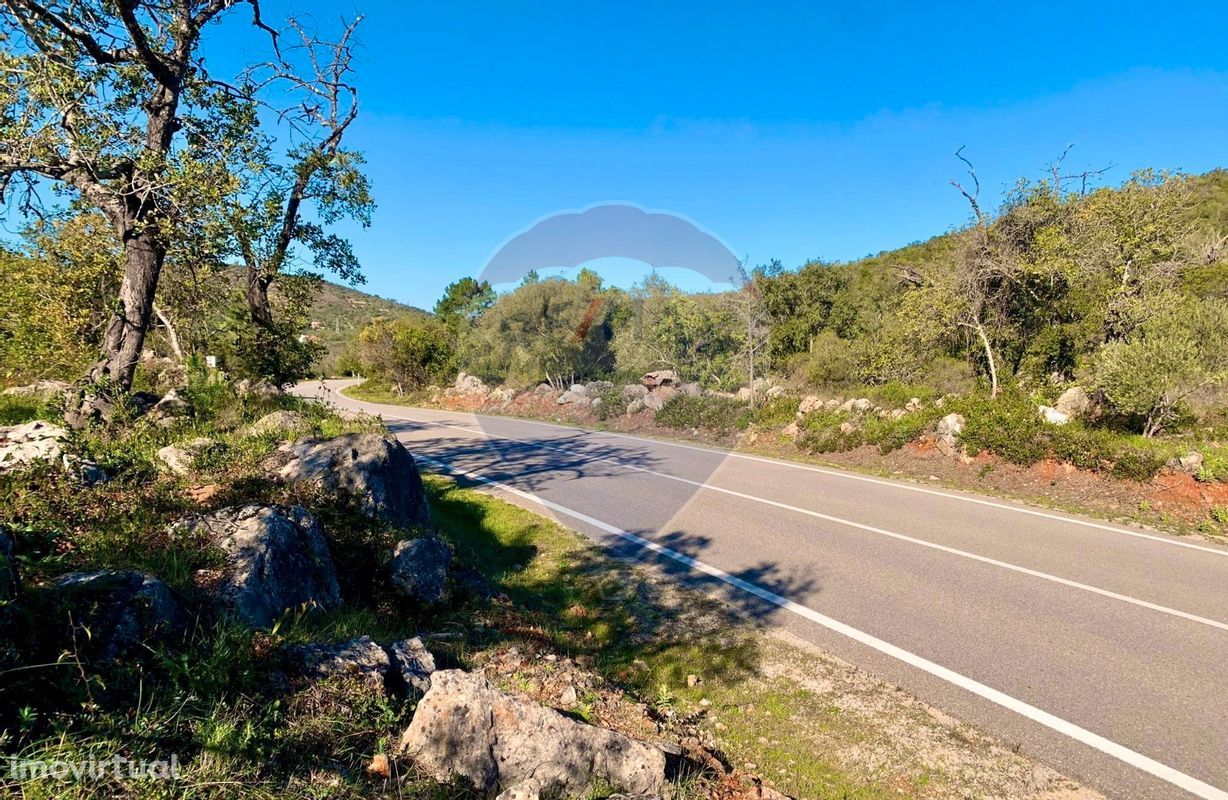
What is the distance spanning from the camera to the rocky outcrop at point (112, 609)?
255cm

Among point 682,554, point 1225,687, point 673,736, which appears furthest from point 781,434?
Answer: point 673,736

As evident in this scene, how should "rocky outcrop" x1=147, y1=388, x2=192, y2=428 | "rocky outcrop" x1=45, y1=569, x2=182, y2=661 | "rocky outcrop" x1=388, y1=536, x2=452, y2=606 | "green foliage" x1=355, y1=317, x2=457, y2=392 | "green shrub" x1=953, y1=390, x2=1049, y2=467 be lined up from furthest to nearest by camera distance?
"green foliage" x1=355, y1=317, x2=457, y2=392
"green shrub" x1=953, y1=390, x2=1049, y2=467
"rocky outcrop" x1=147, y1=388, x2=192, y2=428
"rocky outcrop" x1=388, y1=536, x2=452, y2=606
"rocky outcrop" x1=45, y1=569, x2=182, y2=661

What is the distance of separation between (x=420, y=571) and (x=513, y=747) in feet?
8.72

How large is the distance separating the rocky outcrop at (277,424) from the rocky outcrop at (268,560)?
123 inches

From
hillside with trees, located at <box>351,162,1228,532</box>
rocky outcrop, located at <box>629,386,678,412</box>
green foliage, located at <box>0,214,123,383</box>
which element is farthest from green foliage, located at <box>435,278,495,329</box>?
green foliage, located at <box>0,214,123,383</box>

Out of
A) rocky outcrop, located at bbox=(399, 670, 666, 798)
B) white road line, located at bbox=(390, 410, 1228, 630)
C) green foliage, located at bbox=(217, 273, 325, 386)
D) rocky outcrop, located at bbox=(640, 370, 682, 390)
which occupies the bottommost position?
white road line, located at bbox=(390, 410, 1228, 630)

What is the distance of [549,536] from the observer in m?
7.90

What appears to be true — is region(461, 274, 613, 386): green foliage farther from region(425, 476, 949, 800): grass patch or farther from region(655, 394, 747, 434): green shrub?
region(425, 476, 949, 800): grass patch

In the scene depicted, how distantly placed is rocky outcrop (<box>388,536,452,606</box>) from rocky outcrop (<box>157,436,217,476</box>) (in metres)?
2.55

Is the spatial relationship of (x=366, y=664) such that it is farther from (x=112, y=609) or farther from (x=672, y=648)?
(x=672, y=648)

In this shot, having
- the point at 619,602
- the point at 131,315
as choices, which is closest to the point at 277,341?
the point at 131,315

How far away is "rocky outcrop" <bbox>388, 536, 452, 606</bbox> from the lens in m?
5.04

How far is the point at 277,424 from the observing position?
305 inches

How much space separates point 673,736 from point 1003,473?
414 inches
